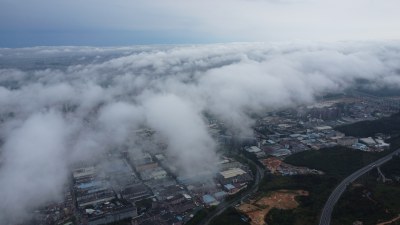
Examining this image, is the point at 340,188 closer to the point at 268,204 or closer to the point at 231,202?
the point at 268,204

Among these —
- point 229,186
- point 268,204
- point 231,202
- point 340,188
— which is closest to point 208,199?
point 231,202

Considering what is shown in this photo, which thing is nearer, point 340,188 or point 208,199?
point 208,199

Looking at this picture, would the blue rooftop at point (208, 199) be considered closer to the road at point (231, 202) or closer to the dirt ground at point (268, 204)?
the road at point (231, 202)

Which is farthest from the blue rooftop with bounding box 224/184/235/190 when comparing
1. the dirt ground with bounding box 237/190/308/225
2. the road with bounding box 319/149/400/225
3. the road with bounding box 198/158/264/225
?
the road with bounding box 319/149/400/225

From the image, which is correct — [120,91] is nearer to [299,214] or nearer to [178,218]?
[178,218]

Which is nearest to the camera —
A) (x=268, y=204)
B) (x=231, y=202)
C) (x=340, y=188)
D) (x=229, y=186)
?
(x=268, y=204)

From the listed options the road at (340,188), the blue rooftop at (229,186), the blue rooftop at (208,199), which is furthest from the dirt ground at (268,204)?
the blue rooftop at (229,186)

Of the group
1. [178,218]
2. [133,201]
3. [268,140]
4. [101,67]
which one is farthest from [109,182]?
[101,67]
